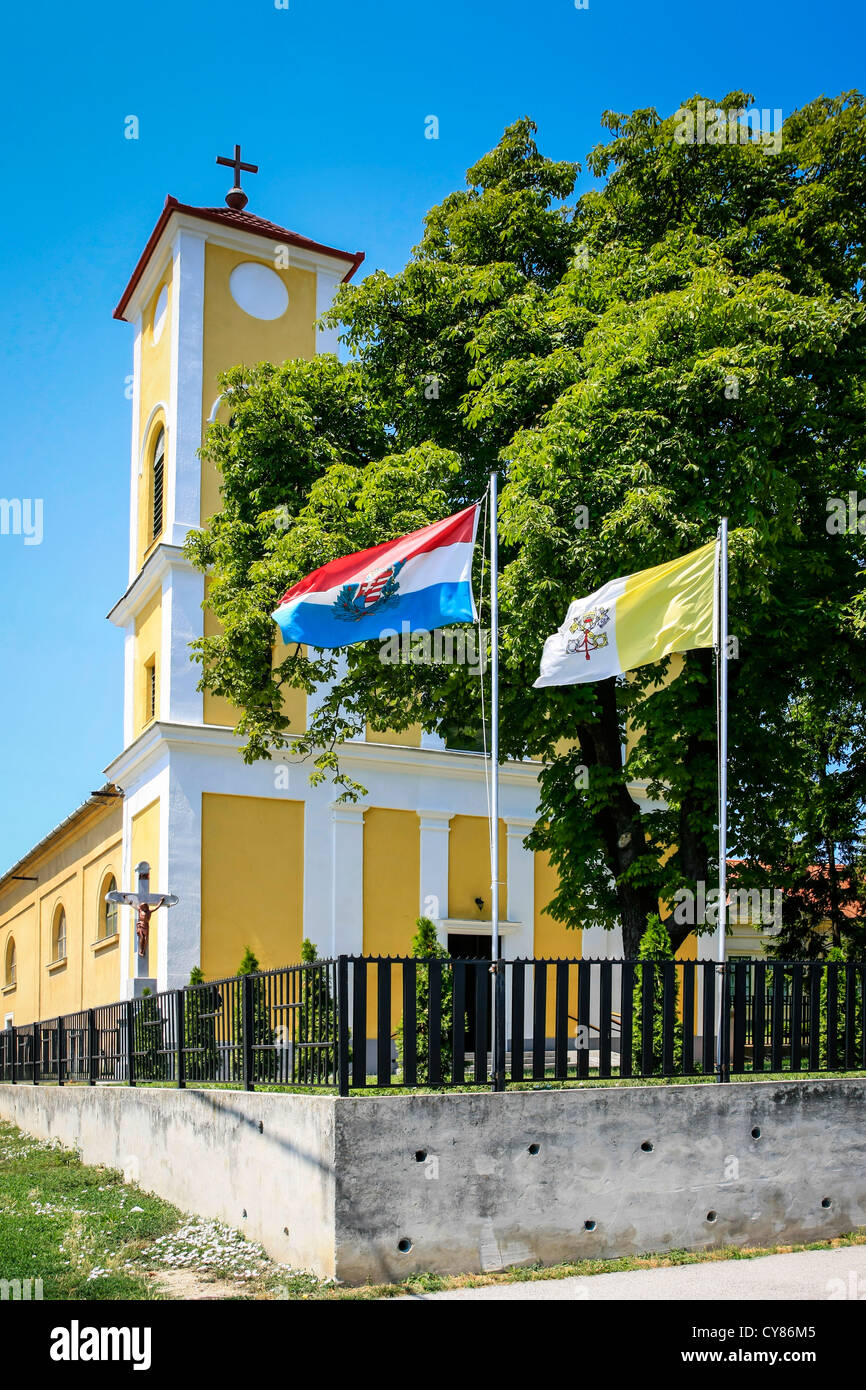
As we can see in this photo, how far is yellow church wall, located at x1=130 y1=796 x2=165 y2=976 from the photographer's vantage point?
25.7m

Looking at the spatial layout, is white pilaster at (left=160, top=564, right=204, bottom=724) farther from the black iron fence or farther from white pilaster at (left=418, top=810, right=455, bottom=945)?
the black iron fence

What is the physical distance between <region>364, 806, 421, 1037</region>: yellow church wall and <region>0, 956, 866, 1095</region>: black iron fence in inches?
552

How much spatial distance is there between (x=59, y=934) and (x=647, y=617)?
98.2 feet

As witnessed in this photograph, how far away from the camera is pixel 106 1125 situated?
1573 cm

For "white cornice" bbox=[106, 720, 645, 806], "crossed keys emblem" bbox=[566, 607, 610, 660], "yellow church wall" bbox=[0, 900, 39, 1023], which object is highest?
"crossed keys emblem" bbox=[566, 607, 610, 660]

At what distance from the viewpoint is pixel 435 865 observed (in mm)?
28375

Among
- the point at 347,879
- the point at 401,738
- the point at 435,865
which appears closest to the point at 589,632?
the point at 347,879

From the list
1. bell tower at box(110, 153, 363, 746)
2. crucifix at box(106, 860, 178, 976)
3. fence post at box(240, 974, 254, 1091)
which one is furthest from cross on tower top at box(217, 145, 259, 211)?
fence post at box(240, 974, 254, 1091)

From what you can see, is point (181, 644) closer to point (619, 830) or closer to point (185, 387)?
point (185, 387)

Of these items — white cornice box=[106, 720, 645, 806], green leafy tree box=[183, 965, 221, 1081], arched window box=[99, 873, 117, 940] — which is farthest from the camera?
arched window box=[99, 873, 117, 940]

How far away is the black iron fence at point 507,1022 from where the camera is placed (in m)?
9.52

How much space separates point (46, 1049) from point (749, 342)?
16379mm

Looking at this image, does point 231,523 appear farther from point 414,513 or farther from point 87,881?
point 87,881
